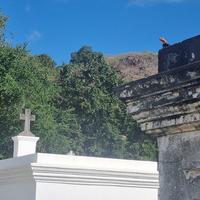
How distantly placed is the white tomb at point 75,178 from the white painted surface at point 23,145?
1.15 meters

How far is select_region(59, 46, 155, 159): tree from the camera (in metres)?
32.3

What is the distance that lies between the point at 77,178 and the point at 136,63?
71.3 m

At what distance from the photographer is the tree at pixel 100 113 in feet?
106

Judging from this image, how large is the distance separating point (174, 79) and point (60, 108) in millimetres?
31227

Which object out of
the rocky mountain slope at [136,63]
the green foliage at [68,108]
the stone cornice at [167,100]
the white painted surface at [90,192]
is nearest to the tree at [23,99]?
the green foliage at [68,108]

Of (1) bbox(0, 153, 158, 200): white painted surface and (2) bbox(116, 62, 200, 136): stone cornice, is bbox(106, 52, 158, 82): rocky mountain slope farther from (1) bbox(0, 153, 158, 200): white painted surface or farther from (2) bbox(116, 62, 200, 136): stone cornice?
(2) bbox(116, 62, 200, 136): stone cornice

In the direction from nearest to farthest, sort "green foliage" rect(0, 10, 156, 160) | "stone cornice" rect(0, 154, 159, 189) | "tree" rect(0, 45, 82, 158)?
"stone cornice" rect(0, 154, 159, 189), "tree" rect(0, 45, 82, 158), "green foliage" rect(0, 10, 156, 160)

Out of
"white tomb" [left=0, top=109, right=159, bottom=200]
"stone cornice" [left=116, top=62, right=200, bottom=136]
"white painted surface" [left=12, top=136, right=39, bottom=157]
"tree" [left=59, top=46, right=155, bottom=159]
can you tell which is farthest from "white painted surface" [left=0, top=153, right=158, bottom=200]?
→ "tree" [left=59, top=46, right=155, bottom=159]

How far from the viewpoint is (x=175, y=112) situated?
3.27 m

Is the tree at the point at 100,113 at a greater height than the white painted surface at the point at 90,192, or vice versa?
the tree at the point at 100,113

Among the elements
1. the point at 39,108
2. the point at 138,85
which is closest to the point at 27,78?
the point at 39,108

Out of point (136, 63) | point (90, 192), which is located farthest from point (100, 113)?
point (136, 63)

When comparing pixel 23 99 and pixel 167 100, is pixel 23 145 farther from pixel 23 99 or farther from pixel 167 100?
pixel 23 99

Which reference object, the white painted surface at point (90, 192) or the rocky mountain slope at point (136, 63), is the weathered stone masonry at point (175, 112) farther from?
the rocky mountain slope at point (136, 63)
